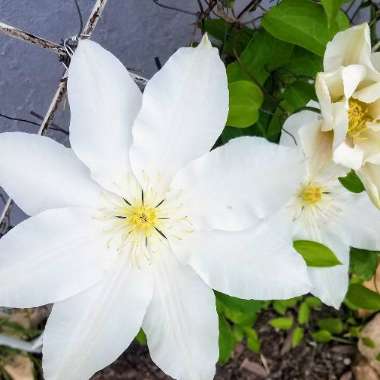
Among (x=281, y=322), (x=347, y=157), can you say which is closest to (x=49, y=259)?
(x=347, y=157)

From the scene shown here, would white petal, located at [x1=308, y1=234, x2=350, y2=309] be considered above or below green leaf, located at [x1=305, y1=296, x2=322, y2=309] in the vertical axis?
above

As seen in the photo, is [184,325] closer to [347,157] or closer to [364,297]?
[347,157]

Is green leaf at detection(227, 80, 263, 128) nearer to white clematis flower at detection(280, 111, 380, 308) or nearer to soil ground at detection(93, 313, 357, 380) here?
white clematis flower at detection(280, 111, 380, 308)

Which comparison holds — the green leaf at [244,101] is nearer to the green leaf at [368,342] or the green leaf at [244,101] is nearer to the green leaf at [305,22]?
the green leaf at [305,22]

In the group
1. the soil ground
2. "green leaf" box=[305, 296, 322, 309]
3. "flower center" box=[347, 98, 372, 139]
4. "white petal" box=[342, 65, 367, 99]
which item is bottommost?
the soil ground

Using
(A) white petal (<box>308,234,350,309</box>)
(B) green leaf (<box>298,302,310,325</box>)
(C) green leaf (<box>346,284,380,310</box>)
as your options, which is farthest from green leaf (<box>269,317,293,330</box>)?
(A) white petal (<box>308,234,350,309</box>)

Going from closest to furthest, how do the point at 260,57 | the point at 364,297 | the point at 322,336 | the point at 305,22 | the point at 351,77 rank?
1. the point at 351,77
2. the point at 305,22
3. the point at 260,57
4. the point at 364,297
5. the point at 322,336

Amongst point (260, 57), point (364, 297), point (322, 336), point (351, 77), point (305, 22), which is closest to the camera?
point (351, 77)

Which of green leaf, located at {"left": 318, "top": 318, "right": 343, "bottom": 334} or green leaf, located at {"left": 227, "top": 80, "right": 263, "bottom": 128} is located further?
green leaf, located at {"left": 318, "top": 318, "right": 343, "bottom": 334}
